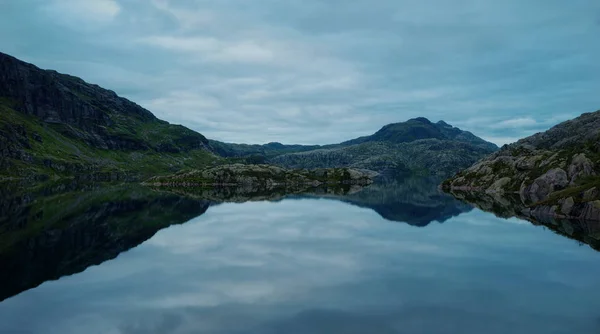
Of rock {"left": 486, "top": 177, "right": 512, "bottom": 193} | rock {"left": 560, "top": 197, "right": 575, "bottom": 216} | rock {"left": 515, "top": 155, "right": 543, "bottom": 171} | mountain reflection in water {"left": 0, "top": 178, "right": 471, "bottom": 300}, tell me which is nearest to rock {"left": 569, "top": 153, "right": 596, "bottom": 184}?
rock {"left": 560, "top": 197, "right": 575, "bottom": 216}

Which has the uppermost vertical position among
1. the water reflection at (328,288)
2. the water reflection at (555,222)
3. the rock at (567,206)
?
the rock at (567,206)

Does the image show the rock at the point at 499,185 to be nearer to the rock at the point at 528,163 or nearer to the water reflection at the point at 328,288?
the rock at the point at 528,163

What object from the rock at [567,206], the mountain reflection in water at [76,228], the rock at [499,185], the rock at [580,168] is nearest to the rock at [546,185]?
the rock at [580,168]

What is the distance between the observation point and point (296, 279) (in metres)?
48.7

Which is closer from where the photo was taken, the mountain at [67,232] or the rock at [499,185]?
the mountain at [67,232]

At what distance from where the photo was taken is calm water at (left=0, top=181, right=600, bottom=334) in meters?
34.8

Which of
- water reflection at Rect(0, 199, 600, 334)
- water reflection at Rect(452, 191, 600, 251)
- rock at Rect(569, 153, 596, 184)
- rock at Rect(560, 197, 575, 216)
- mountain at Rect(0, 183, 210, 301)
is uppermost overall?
rock at Rect(569, 153, 596, 184)

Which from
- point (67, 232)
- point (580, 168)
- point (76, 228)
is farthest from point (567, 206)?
point (76, 228)

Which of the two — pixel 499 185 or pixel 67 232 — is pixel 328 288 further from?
pixel 499 185

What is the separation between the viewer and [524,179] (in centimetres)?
14975

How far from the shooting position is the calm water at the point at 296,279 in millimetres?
34781

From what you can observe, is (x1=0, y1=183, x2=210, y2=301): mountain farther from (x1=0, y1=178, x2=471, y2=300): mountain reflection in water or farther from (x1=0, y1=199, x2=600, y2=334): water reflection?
(x1=0, y1=199, x2=600, y2=334): water reflection

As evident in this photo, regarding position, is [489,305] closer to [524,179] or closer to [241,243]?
[241,243]

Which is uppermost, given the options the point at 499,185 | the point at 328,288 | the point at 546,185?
the point at 546,185
